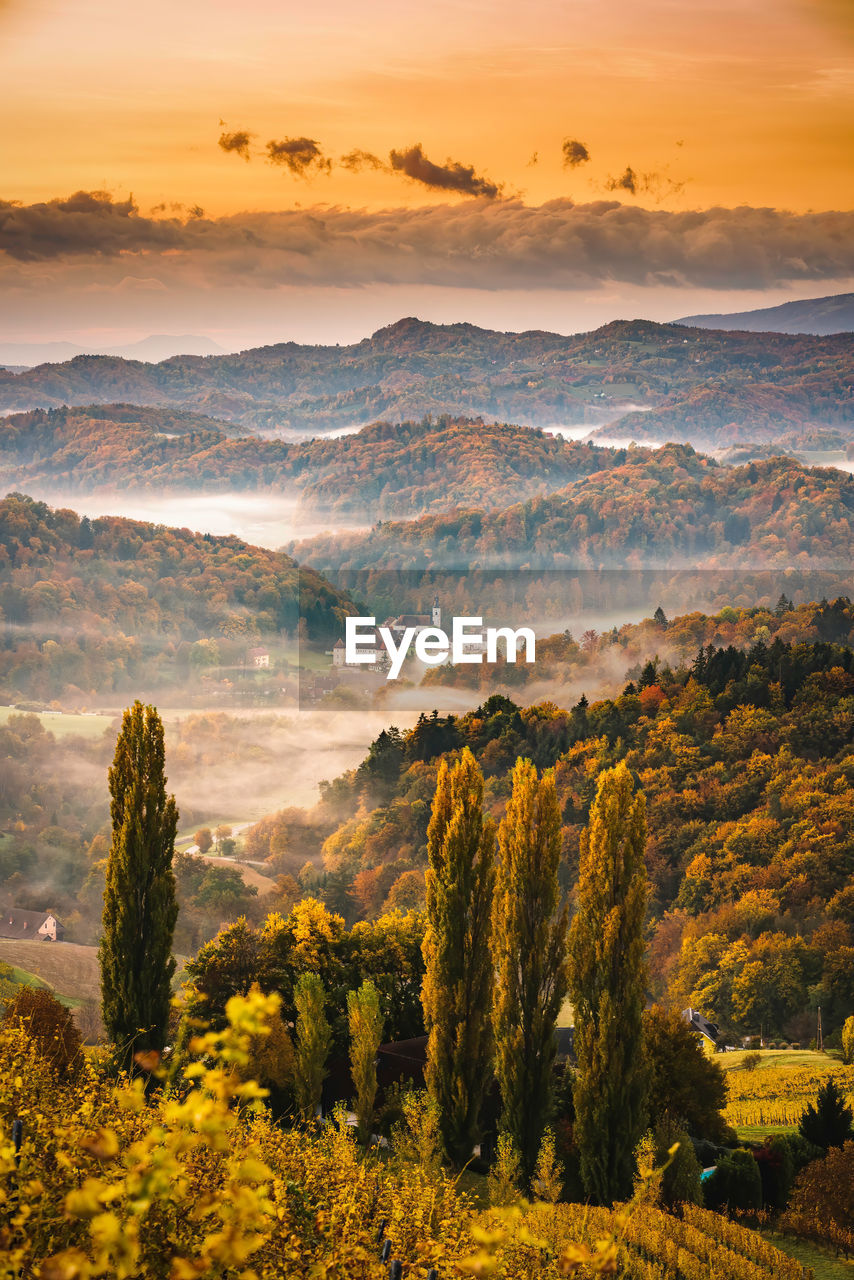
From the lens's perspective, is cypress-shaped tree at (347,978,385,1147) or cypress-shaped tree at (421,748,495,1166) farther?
cypress-shaped tree at (347,978,385,1147)

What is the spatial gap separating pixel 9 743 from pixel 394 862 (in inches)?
1915

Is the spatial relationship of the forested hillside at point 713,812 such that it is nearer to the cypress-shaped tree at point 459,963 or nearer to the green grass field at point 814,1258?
the cypress-shaped tree at point 459,963

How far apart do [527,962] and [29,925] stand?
64194 mm

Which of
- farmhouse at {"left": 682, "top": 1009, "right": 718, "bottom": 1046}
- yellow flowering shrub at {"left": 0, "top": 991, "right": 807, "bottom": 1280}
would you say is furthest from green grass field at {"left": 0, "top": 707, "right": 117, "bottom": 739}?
yellow flowering shrub at {"left": 0, "top": 991, "right": 807, "bottom": 1280}

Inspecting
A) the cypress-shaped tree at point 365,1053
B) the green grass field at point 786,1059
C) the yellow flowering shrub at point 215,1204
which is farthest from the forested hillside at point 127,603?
the yellow flowering shrub at point 215,1204

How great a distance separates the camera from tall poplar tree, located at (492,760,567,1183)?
18234mm

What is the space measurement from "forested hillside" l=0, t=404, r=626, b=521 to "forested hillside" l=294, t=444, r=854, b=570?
20729mm

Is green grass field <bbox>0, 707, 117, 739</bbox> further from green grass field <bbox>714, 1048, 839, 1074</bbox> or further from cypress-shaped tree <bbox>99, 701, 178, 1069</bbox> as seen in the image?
cypress-shaped tree <bbox>99, 701, 178, 1069</bbox>

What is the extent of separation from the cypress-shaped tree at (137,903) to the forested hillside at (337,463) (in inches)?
6338

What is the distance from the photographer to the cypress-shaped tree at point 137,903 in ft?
60.8

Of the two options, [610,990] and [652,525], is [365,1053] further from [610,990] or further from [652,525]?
[652,525]

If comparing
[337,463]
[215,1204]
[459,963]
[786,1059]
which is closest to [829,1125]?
[459,963]

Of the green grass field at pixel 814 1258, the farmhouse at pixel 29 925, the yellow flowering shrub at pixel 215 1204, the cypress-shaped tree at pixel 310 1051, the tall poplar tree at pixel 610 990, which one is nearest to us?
the yellow flowering shrub at pixel 215 1204

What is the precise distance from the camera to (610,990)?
17.4 m
